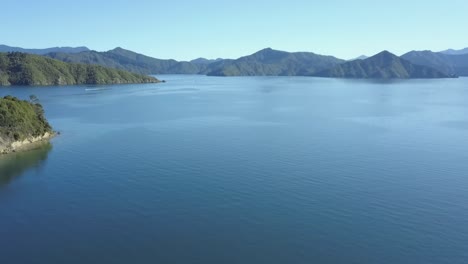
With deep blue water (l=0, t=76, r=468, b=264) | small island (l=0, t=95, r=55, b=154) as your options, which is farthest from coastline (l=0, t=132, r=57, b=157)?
deep blue water (l=0, t=76, r=468, b=264)

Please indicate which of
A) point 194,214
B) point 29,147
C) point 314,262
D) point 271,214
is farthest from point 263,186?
point 29,147

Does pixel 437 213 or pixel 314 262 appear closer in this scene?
pixel 314 262

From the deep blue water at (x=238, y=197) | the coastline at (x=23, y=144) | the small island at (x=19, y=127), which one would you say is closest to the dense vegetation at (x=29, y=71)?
the small island at (x=19, y=127)

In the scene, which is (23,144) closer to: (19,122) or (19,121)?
(19,122)

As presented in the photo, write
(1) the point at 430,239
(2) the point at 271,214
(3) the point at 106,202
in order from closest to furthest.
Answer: (1) the point at 430,239 → (2) the point at 271,214 → (3) the point at 106,202

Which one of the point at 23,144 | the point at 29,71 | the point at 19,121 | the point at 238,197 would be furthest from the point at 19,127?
the point at 29,71

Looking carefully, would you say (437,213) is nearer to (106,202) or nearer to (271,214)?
(271,214)

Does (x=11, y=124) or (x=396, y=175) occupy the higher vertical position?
(x=11, y=124)

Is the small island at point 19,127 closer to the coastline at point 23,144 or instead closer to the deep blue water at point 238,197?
the coastline at point 23,144
